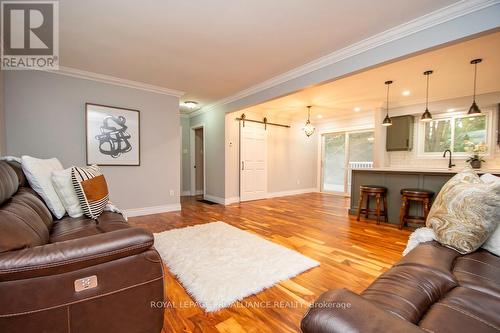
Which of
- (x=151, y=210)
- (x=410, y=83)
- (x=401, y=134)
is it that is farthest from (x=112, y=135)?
(x=401, y=134)

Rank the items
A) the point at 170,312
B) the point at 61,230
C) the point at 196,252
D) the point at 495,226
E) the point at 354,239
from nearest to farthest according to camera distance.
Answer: the point at 495,226 → the point at 170,312 → the point at 61,230 → the point at 196,252 → the point at 354,239

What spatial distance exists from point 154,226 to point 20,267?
2802 millimetres

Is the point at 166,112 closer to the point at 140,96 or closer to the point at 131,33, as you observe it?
the point at 140,96

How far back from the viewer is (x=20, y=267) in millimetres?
822

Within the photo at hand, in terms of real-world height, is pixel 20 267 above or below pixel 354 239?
above

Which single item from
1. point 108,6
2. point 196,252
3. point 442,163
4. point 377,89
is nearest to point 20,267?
point 196,252

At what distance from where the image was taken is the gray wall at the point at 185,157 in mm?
6582

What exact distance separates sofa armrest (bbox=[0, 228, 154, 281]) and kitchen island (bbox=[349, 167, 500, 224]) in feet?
13.3

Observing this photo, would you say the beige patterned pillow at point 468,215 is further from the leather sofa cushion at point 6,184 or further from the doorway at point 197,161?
the doorway at point 197,161

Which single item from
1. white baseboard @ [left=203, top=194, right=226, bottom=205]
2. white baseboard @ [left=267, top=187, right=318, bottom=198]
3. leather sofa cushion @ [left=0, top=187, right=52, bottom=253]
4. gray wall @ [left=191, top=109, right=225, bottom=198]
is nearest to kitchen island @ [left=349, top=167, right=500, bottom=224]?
white baseboard @ [left=267, top=187, right=318, bottom=198]

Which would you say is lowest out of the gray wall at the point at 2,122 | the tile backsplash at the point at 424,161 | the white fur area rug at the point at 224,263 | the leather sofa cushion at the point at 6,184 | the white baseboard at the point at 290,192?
the white fur area rug at the point at 224,263

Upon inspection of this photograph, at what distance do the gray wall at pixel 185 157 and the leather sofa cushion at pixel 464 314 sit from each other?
6.40m

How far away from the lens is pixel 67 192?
1970 millimetres
